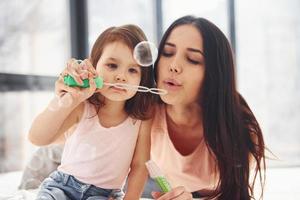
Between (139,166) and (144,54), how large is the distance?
0.81 ft

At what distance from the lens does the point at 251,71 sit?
2691 millimetres

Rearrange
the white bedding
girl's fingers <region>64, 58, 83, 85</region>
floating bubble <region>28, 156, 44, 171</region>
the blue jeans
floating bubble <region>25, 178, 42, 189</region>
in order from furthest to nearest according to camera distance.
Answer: floating bubble <region>28, 156, 44, 171</region> → floating bubble <region>25, 178, 42, 189</region> → the white bedding → the blue jeans → girl's fingers <region>64, 58, 83, 85</region>

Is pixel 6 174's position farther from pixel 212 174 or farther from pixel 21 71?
pixel 212 174

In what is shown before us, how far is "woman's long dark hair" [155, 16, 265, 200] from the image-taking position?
0.86 m

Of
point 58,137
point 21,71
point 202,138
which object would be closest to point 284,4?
point 21,71

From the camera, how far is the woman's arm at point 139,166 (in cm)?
85

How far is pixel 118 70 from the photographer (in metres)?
0.77

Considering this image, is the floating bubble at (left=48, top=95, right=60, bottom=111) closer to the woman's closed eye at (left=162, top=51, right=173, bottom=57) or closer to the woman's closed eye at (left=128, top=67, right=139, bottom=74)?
the woman's closed eye at (left=128, top=67, right=139, bottom=74)

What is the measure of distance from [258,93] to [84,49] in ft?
3.95

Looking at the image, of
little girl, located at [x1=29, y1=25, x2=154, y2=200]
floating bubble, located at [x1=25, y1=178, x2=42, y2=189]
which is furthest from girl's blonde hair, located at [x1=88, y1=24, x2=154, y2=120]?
floating bubble, located at [x1=25, y1=178, x2=42, y2=189]

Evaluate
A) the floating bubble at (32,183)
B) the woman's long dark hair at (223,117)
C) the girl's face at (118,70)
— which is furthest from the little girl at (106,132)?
the floating bubble at (32,183)

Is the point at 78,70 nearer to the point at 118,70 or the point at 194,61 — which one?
the point at 118,70

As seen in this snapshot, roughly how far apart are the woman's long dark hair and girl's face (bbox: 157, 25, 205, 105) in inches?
0.8

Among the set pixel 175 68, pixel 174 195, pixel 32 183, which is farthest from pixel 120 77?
pixel 32 183
